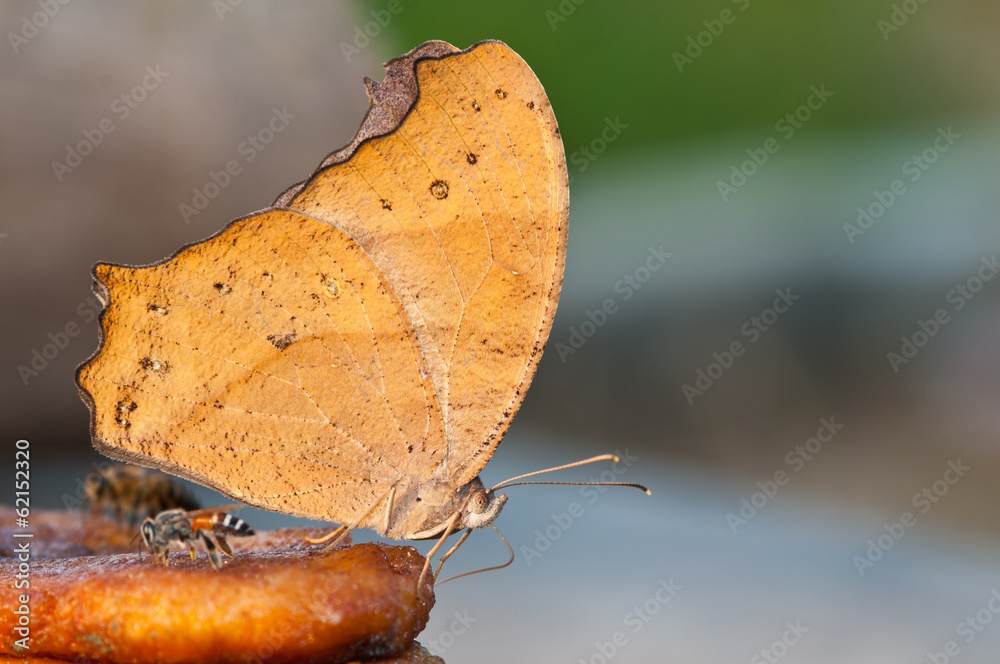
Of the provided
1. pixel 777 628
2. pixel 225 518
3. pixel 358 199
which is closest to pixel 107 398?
pixel 225 518

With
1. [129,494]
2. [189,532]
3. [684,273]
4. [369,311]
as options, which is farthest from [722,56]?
[189,532]

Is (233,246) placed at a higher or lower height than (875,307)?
higher

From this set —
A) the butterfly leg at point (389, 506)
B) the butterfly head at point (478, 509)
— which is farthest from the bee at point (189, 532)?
the butterfly head at point (478, 509)

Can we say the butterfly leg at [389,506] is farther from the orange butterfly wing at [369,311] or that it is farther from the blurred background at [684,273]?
the blurred background at [684,273]

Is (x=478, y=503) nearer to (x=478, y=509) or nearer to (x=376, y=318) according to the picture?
(x=478, y=509)

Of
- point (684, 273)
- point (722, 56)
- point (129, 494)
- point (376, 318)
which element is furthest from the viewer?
point (722, 56)

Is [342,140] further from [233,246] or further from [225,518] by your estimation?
[225,518]
